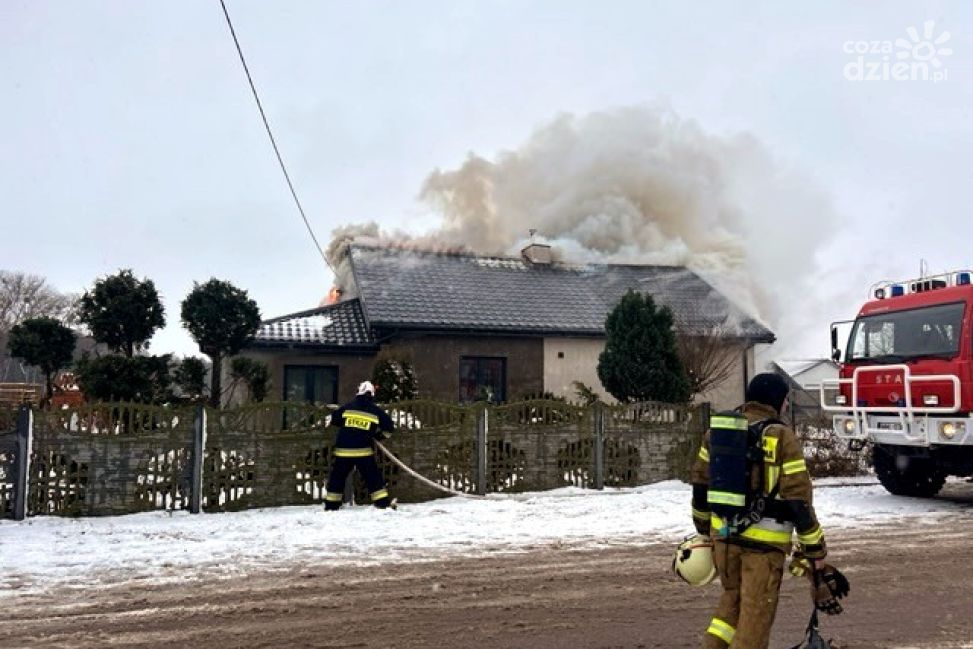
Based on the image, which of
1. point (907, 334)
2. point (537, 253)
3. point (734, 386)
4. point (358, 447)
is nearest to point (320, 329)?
A: point (537, 253)

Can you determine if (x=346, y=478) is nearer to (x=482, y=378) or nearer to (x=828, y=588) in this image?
(x=828, y=588)

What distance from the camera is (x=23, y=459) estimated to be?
336 inches

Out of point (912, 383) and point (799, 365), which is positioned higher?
point (799, 365)

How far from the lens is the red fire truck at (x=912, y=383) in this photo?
9.48m

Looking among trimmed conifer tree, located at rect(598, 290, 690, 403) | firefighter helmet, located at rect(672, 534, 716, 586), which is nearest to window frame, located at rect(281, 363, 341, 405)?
trimmed conifer tree, located at rect(598, 290, 690, 403)

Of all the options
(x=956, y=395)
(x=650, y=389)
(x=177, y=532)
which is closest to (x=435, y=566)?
(x=177, y=532)

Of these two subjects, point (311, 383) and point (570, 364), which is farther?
point (570, 364)

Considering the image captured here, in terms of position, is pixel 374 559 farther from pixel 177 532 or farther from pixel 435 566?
pixel 177 532

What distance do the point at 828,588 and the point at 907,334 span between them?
8.30m

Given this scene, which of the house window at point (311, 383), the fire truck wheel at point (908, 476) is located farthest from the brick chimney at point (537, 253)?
the fire truck wheel at point (908, 476)

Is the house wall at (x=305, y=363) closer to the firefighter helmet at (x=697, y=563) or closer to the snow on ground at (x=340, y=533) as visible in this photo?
the snow on ground at (x=340, y=533)

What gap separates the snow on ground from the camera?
6703 millimetres

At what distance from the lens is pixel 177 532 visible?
8.13m

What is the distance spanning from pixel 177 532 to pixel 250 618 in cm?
356
